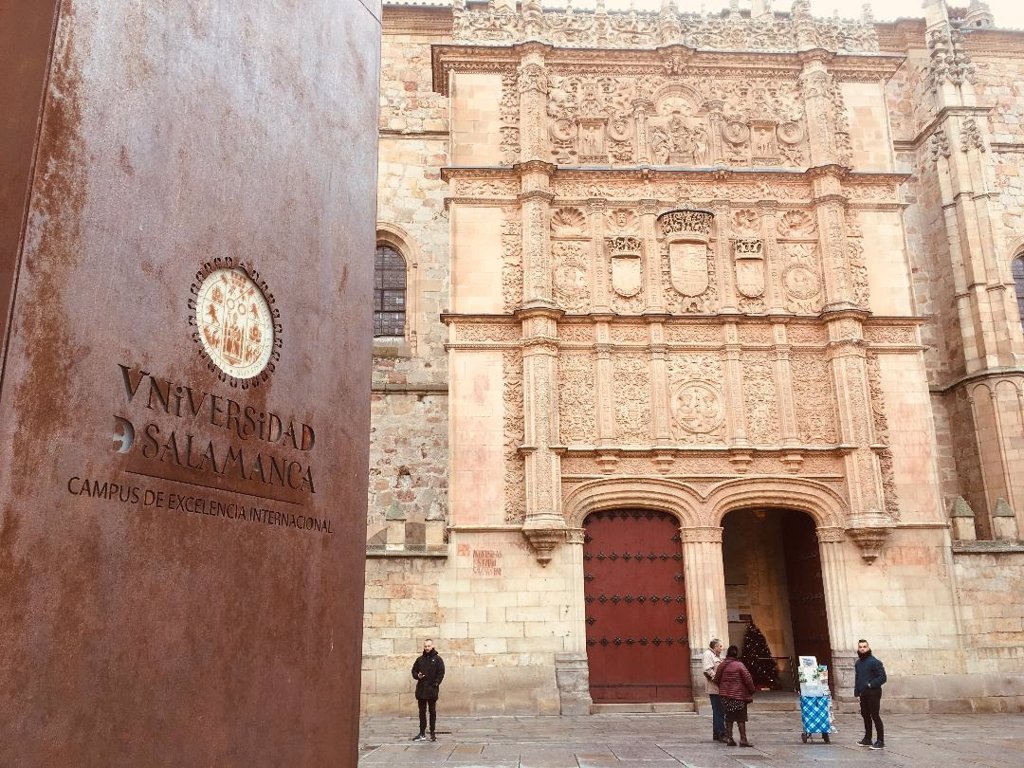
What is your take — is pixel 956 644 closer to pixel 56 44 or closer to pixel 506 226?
pixel 506 226

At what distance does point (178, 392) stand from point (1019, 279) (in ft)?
80.7

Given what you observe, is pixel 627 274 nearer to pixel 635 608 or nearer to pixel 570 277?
pixel 570 277

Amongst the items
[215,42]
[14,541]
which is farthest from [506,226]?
[14,541]

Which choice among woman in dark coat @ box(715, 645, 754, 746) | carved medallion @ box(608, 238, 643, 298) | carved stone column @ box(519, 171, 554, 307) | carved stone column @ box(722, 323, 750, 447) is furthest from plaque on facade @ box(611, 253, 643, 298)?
woman in dark coat @ box(715, 645, 754, 746)

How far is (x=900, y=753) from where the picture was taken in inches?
402

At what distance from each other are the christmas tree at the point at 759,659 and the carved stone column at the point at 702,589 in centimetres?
418

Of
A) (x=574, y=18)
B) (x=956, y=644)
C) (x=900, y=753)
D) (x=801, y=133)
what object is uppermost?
(x=574, y=18)

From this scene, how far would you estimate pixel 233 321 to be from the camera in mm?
2912

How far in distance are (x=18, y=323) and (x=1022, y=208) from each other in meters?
25.6

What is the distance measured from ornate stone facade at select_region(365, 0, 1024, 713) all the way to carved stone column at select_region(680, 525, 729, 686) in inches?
1.7

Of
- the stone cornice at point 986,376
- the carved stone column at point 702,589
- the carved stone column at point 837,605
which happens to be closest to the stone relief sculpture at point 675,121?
the stone cornice at point 986,376

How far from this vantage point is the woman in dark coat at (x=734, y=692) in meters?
11.1

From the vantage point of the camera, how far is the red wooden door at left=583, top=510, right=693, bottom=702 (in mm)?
15219

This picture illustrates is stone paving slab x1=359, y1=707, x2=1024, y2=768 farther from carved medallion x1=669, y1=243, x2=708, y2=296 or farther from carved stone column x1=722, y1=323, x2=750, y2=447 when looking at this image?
carved medallion x1=669, y1=243, x2=708, y2=296
